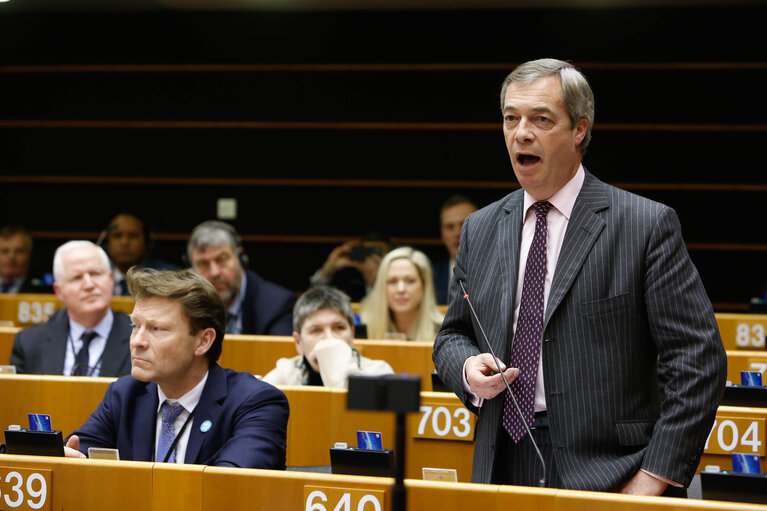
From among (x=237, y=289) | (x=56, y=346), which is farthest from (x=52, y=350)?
(x=237, y=289)

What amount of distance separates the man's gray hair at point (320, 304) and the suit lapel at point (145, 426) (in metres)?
1.11

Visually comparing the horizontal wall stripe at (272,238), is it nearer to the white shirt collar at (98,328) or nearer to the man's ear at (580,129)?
the white shirt collar at (98,328)

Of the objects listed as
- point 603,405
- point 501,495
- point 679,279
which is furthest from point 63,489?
point 679,279

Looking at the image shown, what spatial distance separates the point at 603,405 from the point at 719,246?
540cm

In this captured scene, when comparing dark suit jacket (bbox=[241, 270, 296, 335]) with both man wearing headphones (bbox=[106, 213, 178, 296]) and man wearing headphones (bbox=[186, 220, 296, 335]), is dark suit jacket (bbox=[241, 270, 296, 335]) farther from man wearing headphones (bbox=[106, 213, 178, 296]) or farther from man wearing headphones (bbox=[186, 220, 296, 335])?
man wearing headphones (bbox=[106, 213, 178, 296])

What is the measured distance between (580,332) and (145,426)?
118cm

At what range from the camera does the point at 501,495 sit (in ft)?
5.04

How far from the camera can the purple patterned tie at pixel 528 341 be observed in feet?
5.62

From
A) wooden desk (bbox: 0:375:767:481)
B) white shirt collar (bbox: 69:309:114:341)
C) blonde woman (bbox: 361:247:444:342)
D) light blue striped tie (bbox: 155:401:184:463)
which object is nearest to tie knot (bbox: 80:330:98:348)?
white shirt collar (bbox: 69:309:114:341)

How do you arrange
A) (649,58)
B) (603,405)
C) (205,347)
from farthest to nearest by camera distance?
1. (649,58)
2. (205,347)
3. (603,405)

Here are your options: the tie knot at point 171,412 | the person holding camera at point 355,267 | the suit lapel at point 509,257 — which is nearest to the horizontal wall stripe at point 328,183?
the person holding camera at point 355,267

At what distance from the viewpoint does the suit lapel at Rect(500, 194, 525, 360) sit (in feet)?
5.71

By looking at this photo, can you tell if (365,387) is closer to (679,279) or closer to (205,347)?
(679,279)

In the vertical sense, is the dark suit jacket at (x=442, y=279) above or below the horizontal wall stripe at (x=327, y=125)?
below
